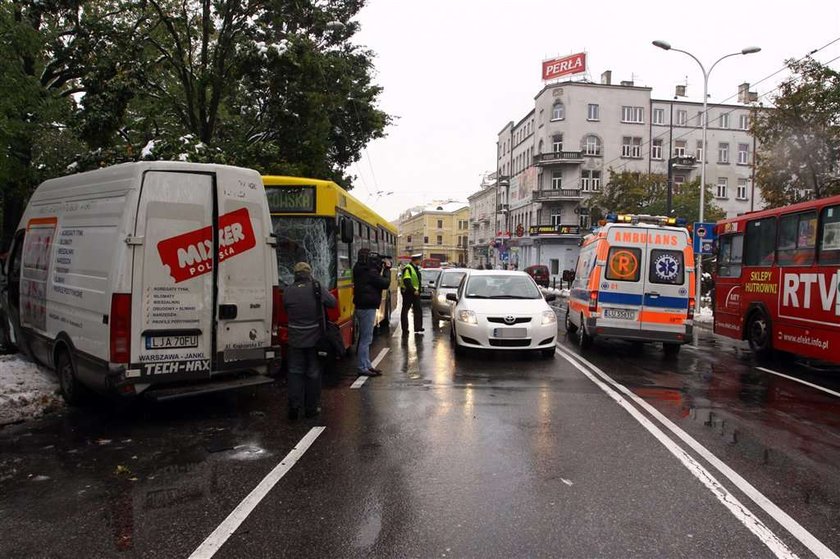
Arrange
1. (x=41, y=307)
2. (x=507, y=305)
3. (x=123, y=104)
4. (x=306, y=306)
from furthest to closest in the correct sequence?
(x=123, y=104), (x=507, y=305), (x=41, y=307), (x=306, y=306)

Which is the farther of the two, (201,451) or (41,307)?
(41,307)

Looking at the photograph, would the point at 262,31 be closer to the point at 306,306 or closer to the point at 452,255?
the point at 306,306

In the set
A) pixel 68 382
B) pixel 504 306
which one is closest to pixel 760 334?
pixel 504 306

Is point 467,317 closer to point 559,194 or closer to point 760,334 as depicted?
point 760,334

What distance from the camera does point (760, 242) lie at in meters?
11.5

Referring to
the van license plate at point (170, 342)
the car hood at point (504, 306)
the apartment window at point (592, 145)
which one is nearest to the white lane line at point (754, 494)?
the car hood at point (504, 306)

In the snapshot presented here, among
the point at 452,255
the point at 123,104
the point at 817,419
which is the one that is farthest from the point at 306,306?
the point at 452,255

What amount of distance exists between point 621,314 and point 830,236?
3505 millimetres

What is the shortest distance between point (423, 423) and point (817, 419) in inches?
176

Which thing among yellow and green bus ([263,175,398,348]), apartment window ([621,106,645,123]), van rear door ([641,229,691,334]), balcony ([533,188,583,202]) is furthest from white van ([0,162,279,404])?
apartment window ([621,106,645,123])

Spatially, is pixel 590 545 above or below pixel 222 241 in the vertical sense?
below

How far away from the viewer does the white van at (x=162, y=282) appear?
19.0 ft

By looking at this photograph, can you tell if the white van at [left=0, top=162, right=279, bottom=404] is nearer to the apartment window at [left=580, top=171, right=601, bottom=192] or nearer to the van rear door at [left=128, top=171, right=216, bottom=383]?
the van rear door at [left=128, top=171, right=216, bottom=383]

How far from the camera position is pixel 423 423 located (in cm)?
625
